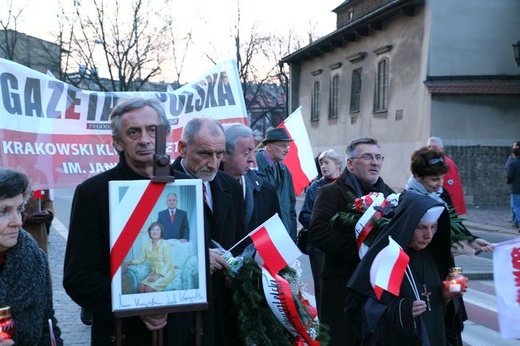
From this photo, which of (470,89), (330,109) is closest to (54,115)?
(470,89)

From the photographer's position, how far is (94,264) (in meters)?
3.05

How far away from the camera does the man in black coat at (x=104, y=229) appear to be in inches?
119

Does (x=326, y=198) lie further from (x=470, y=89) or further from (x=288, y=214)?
(x=470, y=89)

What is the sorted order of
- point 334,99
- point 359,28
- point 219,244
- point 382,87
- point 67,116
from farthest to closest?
point 334,99, point 359,28, point 382,87, point 67,116, point 219,244

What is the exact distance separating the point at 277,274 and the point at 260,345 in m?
0.38

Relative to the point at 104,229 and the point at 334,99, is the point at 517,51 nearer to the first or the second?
the point at 334,99

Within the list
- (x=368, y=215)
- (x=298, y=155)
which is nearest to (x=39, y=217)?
(x=368, y=215)

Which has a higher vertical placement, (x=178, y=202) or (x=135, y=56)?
(x=135, y=56)

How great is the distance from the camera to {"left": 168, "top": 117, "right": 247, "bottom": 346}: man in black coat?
3734mm

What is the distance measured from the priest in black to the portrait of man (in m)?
1.42

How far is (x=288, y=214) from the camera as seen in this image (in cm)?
771

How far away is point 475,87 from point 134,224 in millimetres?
22709

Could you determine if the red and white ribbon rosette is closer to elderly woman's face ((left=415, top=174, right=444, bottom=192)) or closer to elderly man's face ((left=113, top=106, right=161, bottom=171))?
elderly woman's face ((left=415, top=174, right=444, bottom=192))

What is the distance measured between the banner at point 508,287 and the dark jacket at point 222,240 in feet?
4.62
